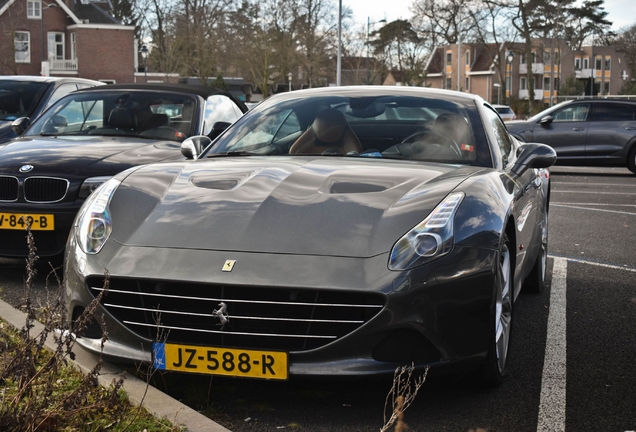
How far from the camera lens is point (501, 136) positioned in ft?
18.9

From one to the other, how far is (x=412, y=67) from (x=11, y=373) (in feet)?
254

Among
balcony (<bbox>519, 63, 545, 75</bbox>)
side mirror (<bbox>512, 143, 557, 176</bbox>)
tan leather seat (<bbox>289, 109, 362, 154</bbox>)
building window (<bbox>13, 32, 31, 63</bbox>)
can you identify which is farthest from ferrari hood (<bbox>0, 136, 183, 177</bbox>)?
balcony (<bbox>519, 63, 545, 75</bbox>)

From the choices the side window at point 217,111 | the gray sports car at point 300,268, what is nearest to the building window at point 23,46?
the side window at point 217,111

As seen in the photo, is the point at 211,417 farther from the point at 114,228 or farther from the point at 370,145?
the point at 370,145

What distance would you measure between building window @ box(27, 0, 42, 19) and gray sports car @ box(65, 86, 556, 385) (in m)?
66.2

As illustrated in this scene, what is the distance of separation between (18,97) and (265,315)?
926 centimetres

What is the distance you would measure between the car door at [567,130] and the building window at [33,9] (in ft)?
176

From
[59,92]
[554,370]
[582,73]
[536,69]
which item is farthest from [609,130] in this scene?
[582,73]

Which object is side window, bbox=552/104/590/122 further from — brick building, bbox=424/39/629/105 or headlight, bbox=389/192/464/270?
brick building, bbox=424/39/629/105

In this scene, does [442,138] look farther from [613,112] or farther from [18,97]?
[613,112]

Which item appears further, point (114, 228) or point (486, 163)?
point (486, 163)

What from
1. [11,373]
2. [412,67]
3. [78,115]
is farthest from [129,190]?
[412,67]

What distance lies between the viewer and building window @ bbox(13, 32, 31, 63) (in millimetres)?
64938

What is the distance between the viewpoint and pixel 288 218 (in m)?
3.92
